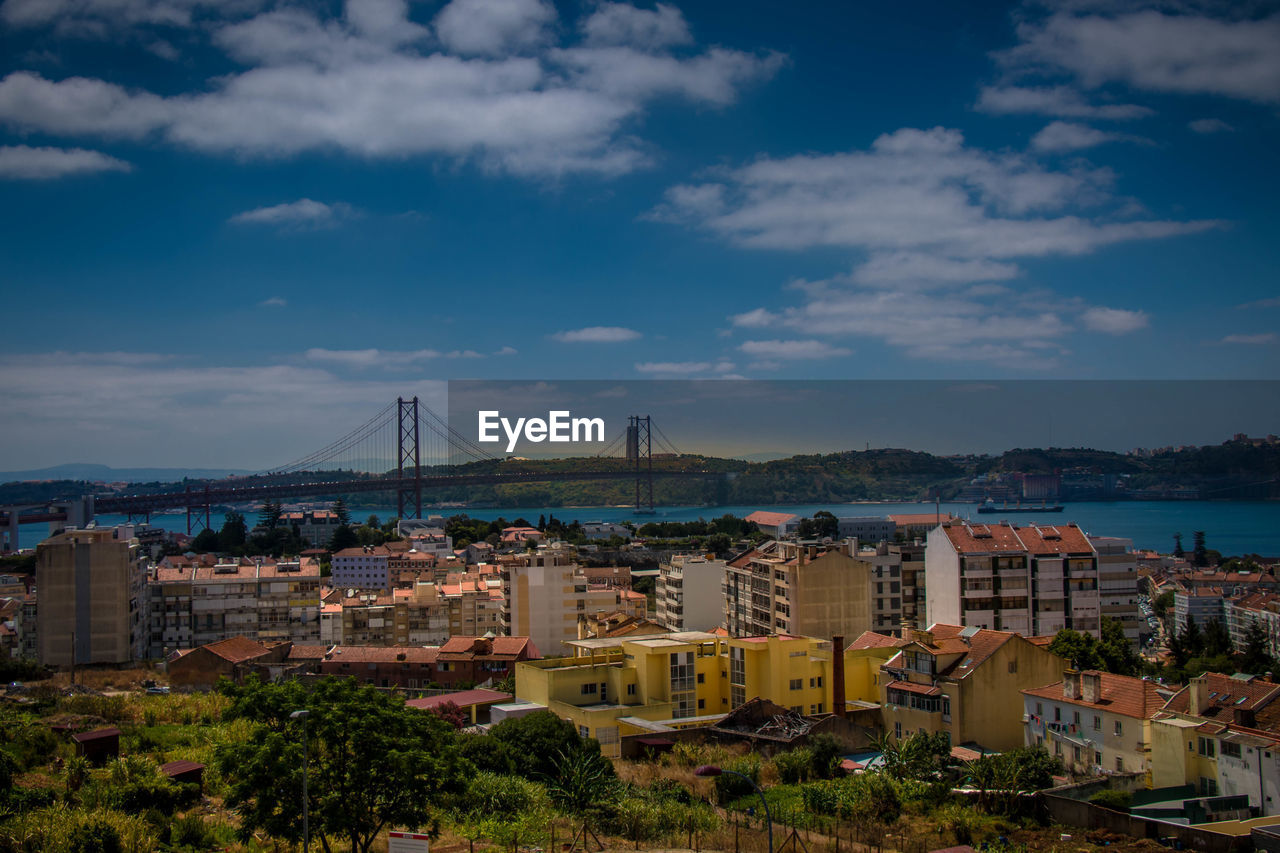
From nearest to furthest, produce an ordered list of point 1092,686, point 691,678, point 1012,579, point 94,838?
1. point 94,838
2. point 1092,686
3. point 691,678
4. point 1012,579

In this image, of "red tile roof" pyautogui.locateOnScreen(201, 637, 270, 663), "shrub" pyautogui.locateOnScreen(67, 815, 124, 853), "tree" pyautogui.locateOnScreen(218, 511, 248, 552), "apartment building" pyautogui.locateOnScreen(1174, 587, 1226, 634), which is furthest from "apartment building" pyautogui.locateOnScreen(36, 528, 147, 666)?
"apartment building" pyautogui.locateOnScreen(1174, 587, 1226, 634)

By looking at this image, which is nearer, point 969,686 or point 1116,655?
point 969,686

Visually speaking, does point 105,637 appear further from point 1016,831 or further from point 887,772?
point 1016,831

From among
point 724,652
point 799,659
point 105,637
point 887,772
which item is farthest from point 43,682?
point 887,772

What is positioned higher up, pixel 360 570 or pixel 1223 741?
pixel 1223 741

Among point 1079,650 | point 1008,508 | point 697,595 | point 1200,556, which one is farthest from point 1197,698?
point 1008,508

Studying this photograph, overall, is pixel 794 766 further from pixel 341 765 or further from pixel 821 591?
pixel 821 591
